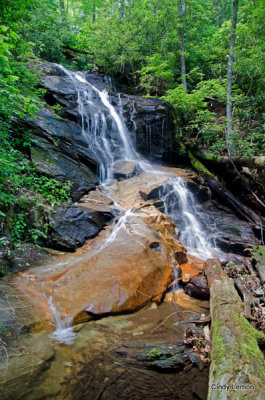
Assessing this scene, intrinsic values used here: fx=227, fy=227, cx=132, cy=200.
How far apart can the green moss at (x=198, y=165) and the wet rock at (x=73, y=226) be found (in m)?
6.86

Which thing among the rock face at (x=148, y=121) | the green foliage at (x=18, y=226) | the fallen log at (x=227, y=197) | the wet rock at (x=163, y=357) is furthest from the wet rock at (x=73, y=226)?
the rock face at (x=148, y=121)

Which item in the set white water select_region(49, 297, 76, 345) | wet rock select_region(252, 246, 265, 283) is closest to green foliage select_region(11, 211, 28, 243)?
white water select_region(49, 297, 76, 345)

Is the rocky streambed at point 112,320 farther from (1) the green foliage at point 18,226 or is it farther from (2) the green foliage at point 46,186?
(1) the green foliage at point 18,226

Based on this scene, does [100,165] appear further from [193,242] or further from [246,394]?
[246,394]

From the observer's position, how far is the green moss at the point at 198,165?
11.9 meters

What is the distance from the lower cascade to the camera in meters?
2.83

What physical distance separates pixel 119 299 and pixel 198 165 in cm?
959

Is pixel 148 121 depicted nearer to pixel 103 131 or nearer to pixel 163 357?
pixel 103 131

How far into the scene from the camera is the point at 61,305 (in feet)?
13.4

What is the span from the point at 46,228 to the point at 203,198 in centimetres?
776

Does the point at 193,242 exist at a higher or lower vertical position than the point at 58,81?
lower

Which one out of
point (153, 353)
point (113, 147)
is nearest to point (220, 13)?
point (113, 147)

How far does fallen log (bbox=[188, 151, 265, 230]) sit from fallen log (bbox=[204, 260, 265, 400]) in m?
6.48

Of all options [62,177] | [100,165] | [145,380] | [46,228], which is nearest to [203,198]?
[100,165]
